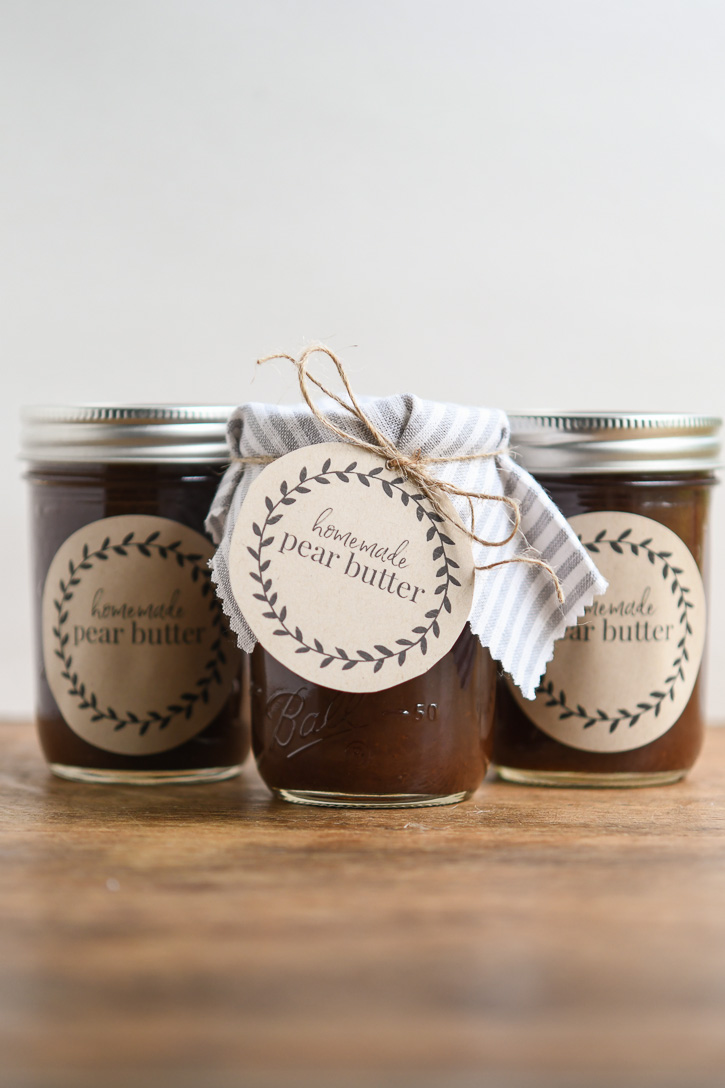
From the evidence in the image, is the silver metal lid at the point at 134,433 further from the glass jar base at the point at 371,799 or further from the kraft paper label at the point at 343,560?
the glass jar base at the point at 371,799

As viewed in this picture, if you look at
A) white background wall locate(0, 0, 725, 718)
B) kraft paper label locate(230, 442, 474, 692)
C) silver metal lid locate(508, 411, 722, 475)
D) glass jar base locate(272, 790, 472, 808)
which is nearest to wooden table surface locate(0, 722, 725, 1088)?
glass jar base locate(272, 790, 472, 808)

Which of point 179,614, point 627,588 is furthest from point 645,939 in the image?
point 179,614

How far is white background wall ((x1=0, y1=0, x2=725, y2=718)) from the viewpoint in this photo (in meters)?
1.09

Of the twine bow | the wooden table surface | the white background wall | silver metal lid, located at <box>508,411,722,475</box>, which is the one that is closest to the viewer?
the wooden table surface

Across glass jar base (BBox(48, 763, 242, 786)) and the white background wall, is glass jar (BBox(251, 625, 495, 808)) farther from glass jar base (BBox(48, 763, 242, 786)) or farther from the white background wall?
the white background wall

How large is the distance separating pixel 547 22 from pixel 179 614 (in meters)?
0.74

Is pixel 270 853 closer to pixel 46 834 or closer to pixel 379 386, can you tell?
pixel 46 834

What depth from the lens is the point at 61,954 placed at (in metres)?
0.50

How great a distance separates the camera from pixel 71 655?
833 millimetres

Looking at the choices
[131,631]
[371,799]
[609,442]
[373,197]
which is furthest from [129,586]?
[373,197]

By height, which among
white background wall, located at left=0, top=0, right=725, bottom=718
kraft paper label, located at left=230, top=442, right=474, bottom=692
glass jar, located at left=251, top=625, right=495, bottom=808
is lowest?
glass jar, located at left=251, top=625, right=495, bottom=808

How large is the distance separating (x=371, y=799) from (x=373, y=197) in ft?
2.20

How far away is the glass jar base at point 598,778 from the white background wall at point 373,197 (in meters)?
0.38

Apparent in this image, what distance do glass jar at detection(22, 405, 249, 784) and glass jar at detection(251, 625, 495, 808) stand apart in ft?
0.35
